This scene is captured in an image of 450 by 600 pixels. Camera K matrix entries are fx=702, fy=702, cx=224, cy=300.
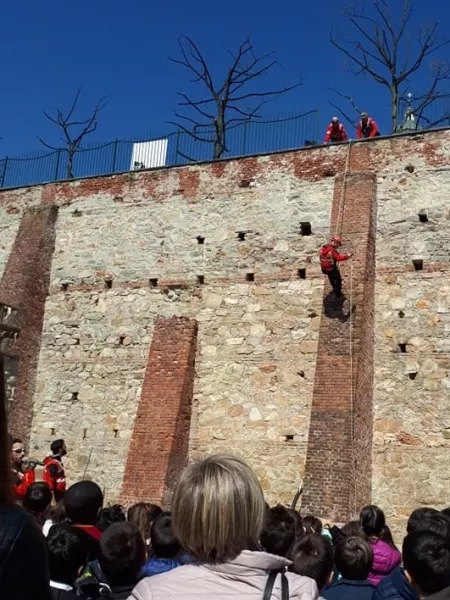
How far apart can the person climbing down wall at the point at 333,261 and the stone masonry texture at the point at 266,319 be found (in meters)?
0.22

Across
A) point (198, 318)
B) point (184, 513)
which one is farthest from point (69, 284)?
point (184, 513)

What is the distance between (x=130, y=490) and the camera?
50.1 ft

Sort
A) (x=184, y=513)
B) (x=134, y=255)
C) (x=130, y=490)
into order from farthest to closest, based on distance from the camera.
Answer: (x=134, y=255) → (x=130, y=490) → (x=184, y=513)

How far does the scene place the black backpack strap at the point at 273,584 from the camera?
2.59 meters

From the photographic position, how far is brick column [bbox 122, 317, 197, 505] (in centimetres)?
1516

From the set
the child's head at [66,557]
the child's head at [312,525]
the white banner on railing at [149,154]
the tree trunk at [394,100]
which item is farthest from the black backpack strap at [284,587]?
the tree trunk at [394,100]

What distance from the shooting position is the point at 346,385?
1377cm

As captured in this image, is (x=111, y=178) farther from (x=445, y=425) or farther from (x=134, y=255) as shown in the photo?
(x=445, y=425)

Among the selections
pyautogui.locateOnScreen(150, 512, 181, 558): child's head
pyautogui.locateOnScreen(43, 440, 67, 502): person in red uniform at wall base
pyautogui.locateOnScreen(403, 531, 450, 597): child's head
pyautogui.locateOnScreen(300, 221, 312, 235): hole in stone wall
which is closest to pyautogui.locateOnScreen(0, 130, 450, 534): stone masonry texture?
pyautogui.locateOnScreen(300, 221, 312, 235): hole in stone wall

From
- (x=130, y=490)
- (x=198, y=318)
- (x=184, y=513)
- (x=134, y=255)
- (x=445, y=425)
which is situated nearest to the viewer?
(x=184, y=513)

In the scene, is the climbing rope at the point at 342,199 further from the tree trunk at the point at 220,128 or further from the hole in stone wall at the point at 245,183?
the tree trunk at the point at 220,128

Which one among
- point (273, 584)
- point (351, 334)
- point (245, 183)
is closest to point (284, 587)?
point (273, 584)

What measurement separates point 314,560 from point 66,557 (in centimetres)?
170

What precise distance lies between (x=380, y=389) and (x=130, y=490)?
19.0ft
